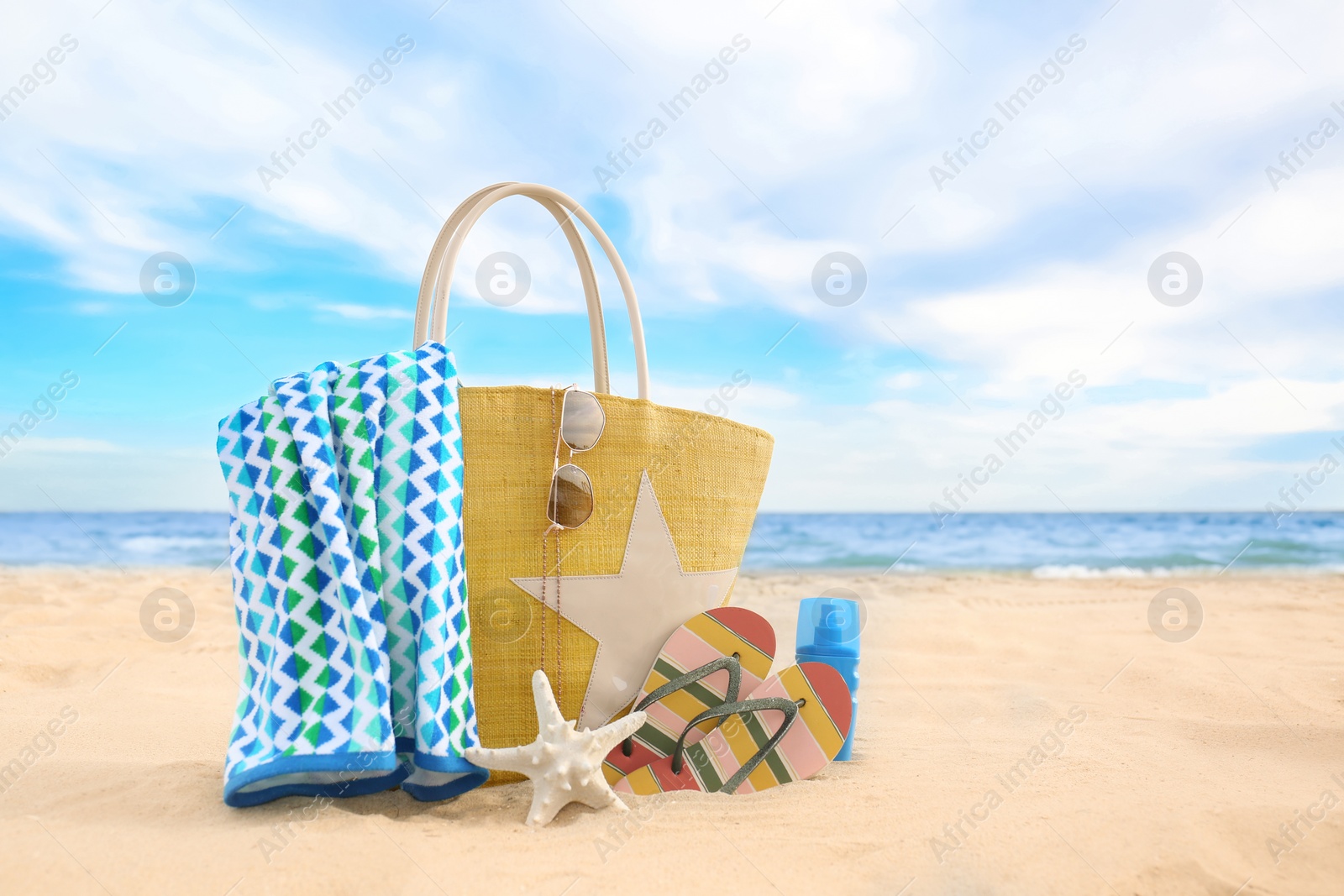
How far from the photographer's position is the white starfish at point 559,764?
162cm

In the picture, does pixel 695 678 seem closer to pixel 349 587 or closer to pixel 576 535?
pixel 576 535

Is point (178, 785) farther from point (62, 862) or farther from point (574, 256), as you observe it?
point (574, 256)

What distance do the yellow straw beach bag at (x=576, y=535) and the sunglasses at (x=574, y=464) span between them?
0.02 meters

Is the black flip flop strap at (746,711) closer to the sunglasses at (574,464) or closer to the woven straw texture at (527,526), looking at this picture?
the woven straw texture at (527,526)

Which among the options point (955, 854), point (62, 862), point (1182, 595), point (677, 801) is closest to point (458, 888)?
point (677, 801)

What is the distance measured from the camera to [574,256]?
2238 millimetres

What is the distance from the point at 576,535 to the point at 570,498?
0.10 m

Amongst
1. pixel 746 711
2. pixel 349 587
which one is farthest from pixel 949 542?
pixel 349 587

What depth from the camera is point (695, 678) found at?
1950 millimetres

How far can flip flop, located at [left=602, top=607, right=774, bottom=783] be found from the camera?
6.32 feet

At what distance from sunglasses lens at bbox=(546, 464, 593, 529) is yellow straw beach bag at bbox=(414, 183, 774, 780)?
21 millimetres

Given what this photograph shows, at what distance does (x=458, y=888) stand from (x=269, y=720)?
1.95 feet

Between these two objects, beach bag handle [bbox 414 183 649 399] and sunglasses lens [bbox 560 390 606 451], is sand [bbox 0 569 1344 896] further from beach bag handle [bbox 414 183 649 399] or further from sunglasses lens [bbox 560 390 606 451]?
beach bag handle [bbox 414 183 649 399]

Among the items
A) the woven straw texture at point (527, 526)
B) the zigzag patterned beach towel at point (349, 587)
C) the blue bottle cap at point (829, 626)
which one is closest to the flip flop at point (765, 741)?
the blue bottle cap at point (829, 626)
